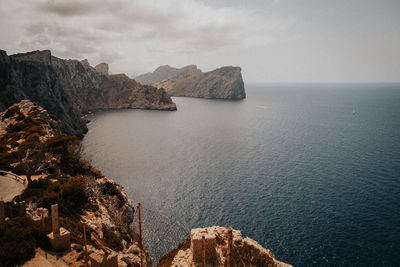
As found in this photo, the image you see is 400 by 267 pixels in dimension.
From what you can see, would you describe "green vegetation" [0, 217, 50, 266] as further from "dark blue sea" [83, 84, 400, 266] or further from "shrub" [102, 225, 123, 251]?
"dark blue sea" [83, 84, 400, 266]

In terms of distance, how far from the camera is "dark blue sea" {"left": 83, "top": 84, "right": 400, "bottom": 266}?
4319 cm

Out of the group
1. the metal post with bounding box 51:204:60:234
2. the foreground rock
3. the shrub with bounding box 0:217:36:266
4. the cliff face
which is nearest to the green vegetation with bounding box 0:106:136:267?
the shrub with bounding box 0:217:36:266

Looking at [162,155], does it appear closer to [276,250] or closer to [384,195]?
[276,250]

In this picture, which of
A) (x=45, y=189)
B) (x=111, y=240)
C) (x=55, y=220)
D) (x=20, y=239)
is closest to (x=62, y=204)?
(x=45, y=189)

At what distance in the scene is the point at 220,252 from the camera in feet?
75.0

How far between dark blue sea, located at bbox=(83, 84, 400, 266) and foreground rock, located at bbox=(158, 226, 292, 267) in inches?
752

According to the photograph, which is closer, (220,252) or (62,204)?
(220,252)

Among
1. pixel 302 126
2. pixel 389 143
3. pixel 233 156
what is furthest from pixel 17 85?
pixel 389 143

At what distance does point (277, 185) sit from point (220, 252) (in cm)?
4609

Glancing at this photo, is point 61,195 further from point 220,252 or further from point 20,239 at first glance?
point 220,252

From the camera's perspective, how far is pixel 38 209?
2541 centimetres

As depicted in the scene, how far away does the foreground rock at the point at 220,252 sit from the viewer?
68.2 feet

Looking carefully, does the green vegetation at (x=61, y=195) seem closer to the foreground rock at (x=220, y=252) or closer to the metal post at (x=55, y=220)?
the metal post at (x=55, y=220)

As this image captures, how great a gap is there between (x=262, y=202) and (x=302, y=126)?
96423 millimetres
